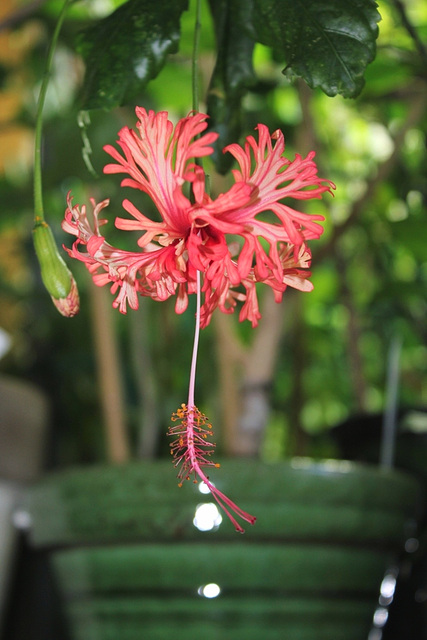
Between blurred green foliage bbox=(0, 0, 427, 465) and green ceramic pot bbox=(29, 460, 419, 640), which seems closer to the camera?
green ceramic pot bbox=(29, 460, 419, 640)

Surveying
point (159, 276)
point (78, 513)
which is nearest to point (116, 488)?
point (78, 513)

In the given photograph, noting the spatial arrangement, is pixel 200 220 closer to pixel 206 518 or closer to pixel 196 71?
pixel 196 71

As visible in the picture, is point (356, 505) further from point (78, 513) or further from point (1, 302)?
point (1, 302)

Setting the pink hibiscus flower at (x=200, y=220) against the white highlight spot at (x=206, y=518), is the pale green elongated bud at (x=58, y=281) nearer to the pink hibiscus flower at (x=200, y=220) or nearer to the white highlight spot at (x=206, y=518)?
the pink hibiscus flower at (x=200, y=220)

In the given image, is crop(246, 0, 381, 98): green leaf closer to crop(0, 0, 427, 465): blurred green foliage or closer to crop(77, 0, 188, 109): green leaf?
crop(77, 0, 188, 109): green leaf

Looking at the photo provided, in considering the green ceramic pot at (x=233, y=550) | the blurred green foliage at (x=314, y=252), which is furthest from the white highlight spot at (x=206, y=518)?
the blurred green foliage at (x=314, y=252)

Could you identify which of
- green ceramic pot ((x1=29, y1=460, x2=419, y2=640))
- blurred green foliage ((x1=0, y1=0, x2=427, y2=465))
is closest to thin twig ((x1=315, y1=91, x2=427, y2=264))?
blurred green foliage ((x1=0, y1=0, x2=427, y2=465))

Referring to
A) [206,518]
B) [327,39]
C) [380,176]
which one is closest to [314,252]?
[380,176]
